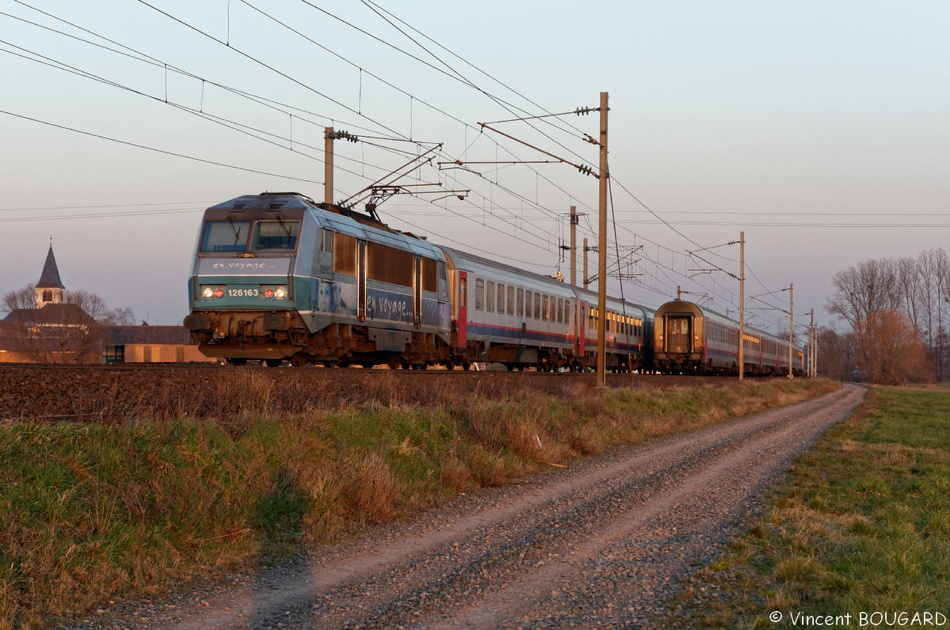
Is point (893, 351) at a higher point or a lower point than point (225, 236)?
lower

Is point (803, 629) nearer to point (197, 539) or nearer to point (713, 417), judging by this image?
point (197, 539)

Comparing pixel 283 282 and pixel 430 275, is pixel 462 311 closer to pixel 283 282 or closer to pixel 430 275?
pixel 430 275

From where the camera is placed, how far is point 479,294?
98.7ft

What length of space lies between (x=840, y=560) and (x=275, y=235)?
14153 mm

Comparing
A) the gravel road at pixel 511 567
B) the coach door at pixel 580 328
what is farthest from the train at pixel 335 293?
the gravel road at pixel 511 567

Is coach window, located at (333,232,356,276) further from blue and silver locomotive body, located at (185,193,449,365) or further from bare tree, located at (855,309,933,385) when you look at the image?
bare tree, located at (855,309,933,385)

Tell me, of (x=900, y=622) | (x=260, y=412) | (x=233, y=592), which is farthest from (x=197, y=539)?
(x=900, y=622)

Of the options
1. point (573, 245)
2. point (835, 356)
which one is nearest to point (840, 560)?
point (573, 245)

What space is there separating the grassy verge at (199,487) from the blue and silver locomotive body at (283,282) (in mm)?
6025

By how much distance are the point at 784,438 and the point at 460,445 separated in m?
11.0

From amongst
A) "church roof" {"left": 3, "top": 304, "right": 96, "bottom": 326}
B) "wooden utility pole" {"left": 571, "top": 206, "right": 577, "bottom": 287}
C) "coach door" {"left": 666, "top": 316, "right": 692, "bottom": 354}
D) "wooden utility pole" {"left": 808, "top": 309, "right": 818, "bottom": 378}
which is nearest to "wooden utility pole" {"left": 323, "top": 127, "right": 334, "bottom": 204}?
"wooden utility pole" {"left": 571, "top": 206, "right": 577, "bottom": 287}

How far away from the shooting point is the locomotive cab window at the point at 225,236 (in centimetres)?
1933

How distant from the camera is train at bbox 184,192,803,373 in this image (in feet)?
61.9

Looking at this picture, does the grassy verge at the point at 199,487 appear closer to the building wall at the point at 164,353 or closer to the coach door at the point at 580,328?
the coach door at the point at 580,328
